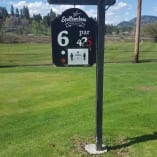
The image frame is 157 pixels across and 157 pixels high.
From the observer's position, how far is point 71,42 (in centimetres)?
635

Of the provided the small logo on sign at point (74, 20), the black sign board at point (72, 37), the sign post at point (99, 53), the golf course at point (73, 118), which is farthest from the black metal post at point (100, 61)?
the golf course at point (73, 118)

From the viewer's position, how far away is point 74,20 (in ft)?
20.8

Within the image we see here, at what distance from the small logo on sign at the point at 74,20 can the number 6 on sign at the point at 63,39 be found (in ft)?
0.47

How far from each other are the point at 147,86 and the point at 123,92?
166cm

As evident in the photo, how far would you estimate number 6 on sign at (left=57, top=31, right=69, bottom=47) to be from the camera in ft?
20.7

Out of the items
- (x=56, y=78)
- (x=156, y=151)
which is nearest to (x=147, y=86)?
(x=56, y=78)

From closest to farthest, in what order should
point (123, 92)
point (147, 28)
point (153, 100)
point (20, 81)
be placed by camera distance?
point (153, 100) < point (123, 92) < point (20, 81) < point (147, 28)

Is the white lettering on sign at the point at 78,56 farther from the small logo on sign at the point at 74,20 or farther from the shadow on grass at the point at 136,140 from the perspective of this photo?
the shadow on grass at the point at 136,140

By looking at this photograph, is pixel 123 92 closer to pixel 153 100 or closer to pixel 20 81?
pixel 153 100

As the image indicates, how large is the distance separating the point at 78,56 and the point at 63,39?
1.27 ft

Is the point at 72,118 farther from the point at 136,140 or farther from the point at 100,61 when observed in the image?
the point at 100,61

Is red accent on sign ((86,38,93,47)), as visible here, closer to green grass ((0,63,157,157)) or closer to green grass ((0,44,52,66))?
green grass ((0,63,157,157))

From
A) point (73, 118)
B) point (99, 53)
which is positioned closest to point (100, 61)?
point (99, 53)

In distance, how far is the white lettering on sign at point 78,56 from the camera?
640cm
